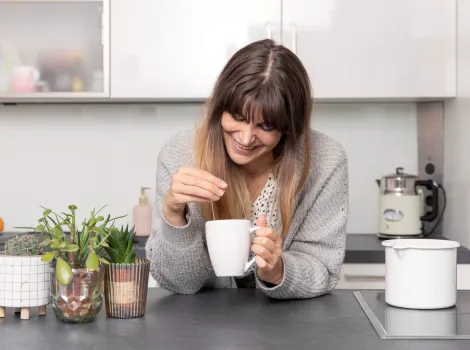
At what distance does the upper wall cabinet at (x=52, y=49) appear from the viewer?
2865 millimetres

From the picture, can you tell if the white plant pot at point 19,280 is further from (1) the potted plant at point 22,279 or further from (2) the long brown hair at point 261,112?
(2) the long brown hair at point 261,112

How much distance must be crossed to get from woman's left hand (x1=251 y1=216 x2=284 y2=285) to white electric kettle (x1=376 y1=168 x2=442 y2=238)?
1.45 m

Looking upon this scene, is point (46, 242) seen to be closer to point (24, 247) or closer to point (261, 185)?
point (24, 247)

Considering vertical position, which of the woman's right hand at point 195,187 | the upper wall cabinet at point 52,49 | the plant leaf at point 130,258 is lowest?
the plant leaf at point 130,258

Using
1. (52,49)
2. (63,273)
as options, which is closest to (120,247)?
(63,273)

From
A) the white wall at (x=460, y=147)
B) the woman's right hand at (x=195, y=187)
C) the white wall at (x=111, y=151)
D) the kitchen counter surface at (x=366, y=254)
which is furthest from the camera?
the white wall at (x=111, y=151)

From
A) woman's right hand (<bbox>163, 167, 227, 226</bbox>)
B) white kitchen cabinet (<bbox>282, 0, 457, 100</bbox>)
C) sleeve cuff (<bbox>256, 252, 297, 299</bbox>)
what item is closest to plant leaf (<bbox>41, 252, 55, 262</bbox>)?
woman's right hand (<bbox>163, 167, 227, 226</bbox>)

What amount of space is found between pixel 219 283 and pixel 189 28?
1.28m

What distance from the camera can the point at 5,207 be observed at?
315cm

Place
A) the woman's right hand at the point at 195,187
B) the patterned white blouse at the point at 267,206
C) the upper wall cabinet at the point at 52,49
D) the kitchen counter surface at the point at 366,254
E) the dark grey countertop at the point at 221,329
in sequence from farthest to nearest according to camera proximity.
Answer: the upper wall cabinet at the point at 52,49 → the kitchen counter surface at the point at 366,254 → the patterned white blouse at the point at 267,206 → the woman's right hand at the point at 195,187 → the dark grey countertop at the point at 221,329

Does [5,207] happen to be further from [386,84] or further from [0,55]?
[386,84]

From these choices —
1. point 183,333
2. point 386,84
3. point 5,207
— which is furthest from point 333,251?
point 5,207

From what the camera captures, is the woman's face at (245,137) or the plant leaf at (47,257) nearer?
the plant leaf at (47,257)

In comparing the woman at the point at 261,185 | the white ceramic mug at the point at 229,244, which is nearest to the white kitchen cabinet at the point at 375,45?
the woman at the point at 261,185
